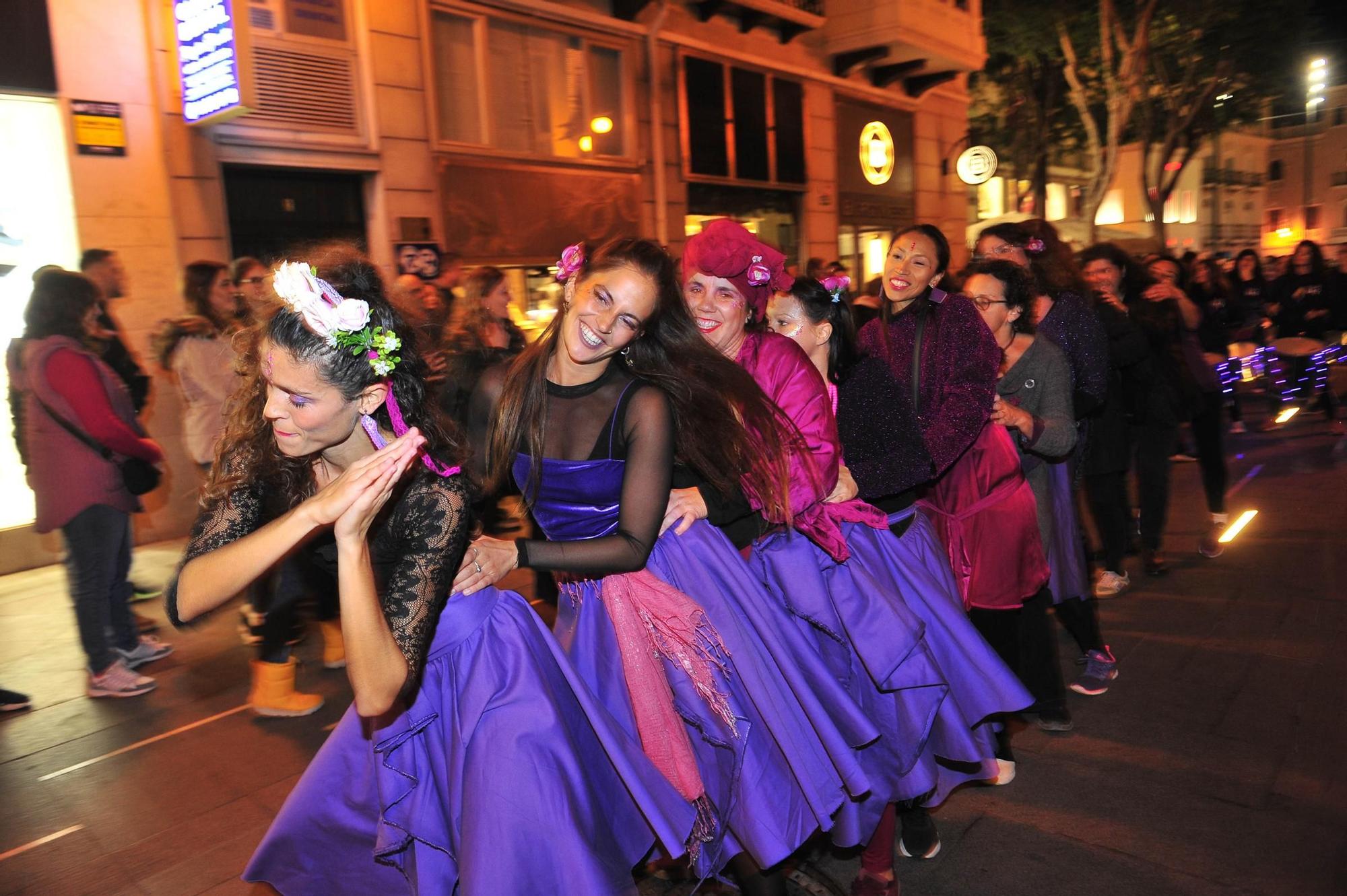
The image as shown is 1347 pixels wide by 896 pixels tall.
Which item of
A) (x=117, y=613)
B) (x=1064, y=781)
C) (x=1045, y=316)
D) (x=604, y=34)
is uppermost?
(x=604, y=34)

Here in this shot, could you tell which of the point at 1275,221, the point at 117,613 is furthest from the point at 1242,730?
the point at 1275,221

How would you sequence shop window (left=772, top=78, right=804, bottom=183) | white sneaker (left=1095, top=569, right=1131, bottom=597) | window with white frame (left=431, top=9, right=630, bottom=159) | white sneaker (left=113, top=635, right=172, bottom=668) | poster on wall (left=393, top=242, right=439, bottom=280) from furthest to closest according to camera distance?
1. shop window (left=772, top=78, right=804, bottom=183)
2. window with white frame (left=431, top=9, right=630, bottom=159)
3. poster on wall (left=393, top=242, right=439, bottom=280)
4. white sneaker (left=1095, top=569, right=1131, bottom=597)
5. white sneaker (left=113, top=635, right=172, bottom=668)

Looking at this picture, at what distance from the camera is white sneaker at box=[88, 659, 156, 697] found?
5000 millimetres

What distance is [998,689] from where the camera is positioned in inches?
118

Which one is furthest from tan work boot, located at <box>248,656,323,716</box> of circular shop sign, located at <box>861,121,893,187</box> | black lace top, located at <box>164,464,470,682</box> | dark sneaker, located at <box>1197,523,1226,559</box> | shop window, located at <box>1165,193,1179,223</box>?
shop window, located at <box>1165,193,1179,223</box>

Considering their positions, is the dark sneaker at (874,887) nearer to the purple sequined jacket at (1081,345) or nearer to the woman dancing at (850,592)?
the woman dancing at (850,592)

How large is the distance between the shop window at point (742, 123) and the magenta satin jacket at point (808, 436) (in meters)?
11.2

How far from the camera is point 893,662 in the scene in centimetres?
276

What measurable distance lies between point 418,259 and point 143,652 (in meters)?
5.33

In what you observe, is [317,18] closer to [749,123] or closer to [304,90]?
[304,90]

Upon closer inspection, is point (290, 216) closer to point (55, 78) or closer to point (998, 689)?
point (55, 78)

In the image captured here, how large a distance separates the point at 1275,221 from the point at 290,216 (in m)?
64.6

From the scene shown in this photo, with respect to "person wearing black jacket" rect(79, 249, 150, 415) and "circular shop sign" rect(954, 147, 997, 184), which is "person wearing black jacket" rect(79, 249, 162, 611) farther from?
"circular shop sign" rect(954, 147, 997, 184)

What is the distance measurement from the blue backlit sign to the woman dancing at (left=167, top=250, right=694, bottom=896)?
6.38m
